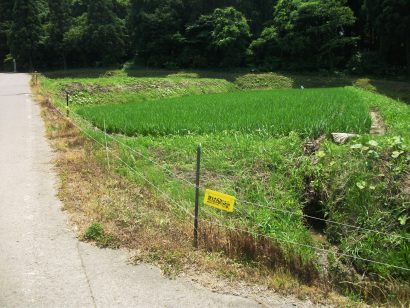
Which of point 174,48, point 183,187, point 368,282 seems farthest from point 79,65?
point 368,282

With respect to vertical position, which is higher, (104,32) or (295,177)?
(104,32)

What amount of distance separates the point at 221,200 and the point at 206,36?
120 feet

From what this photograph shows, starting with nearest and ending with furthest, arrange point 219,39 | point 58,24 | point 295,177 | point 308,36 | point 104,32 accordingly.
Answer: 1. point 295,177
2. point 308,36
3. point 219,39
4. point 104,32
5. point 58,24

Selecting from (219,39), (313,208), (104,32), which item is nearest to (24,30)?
(104,32)

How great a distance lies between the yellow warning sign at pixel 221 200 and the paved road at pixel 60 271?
96 centimetres

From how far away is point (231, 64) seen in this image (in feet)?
127

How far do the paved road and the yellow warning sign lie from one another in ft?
3.14

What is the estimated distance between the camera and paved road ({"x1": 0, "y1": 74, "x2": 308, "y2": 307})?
4.14 metres

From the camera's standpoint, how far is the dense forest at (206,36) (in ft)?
112

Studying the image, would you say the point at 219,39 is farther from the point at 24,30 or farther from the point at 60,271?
the point at 60,271

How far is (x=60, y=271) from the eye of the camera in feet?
15.2

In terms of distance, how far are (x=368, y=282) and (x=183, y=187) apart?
344 cm

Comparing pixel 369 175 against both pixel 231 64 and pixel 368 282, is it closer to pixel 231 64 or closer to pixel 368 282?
pixel 368 282

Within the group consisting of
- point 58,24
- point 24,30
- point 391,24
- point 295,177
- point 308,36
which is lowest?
point 295,177
